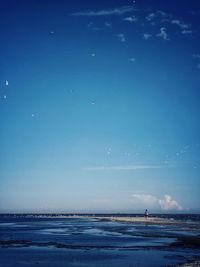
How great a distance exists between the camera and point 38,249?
40.9 metres

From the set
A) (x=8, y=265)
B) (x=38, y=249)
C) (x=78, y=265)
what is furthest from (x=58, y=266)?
(x=38, y=249)

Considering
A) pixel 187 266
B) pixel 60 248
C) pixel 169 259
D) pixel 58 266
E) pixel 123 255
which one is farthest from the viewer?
pixel 60 248

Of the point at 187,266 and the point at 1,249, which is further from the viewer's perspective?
the point at 1,249

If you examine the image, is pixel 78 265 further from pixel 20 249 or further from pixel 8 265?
pixel 20 249

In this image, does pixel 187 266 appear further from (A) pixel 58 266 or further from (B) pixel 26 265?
(B) pixel 26 265

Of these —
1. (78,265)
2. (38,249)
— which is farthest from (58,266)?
(38,249)

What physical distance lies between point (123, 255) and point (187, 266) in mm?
9647

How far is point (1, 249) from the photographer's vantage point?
41.0 meters

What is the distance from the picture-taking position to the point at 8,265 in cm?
3089

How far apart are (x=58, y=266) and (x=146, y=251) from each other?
12339 millimetres

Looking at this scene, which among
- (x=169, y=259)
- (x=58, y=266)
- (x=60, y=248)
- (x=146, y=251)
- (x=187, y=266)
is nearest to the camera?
(x=187, y=266)

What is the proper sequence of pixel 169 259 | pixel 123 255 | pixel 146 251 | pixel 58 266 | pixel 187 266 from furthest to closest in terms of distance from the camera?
pixel 146 251
pixel 123 255
pixel 169 259
pixel 58 266
pixel 187 266

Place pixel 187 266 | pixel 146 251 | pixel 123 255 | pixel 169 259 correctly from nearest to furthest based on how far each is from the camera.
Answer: pixel 187 266
pixel 169 259
pixel 123 255
pixel 146 251

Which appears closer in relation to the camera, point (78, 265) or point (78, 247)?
point (78, 265)
